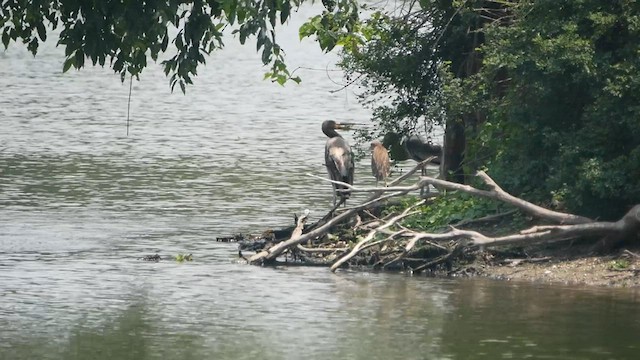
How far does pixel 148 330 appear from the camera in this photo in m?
12.5

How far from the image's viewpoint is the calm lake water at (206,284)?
Answer: 471 inches

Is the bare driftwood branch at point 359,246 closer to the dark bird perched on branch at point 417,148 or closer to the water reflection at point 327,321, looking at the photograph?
the water reflection at point 327,321

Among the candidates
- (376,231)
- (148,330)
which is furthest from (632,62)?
(148,330)

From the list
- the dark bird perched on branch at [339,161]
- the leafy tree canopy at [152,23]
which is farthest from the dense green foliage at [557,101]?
the leafy tree canopy at [152,23]

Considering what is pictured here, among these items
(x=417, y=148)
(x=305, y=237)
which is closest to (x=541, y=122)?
(x=305, y=237)

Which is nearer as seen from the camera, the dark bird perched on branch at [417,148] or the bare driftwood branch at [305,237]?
the bare driftwood branch at [305,237]

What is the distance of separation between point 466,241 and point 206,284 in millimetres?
2665

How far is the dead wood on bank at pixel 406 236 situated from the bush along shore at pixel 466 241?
0.4 inches

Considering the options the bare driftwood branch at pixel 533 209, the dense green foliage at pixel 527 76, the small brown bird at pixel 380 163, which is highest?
the dense green foliage at pixel 527 76

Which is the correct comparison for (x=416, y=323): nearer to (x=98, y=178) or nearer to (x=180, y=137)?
(x=98, y=178)

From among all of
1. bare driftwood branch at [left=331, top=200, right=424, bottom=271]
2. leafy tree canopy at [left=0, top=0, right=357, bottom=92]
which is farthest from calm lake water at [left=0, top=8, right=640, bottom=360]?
leafy tree canopy at [left=0, top=0, right=357, bottom=92]

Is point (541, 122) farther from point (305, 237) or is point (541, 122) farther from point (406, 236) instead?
point (305, 237)

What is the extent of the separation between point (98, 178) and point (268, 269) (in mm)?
9363

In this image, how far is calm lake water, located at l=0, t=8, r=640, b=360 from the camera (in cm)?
1195
